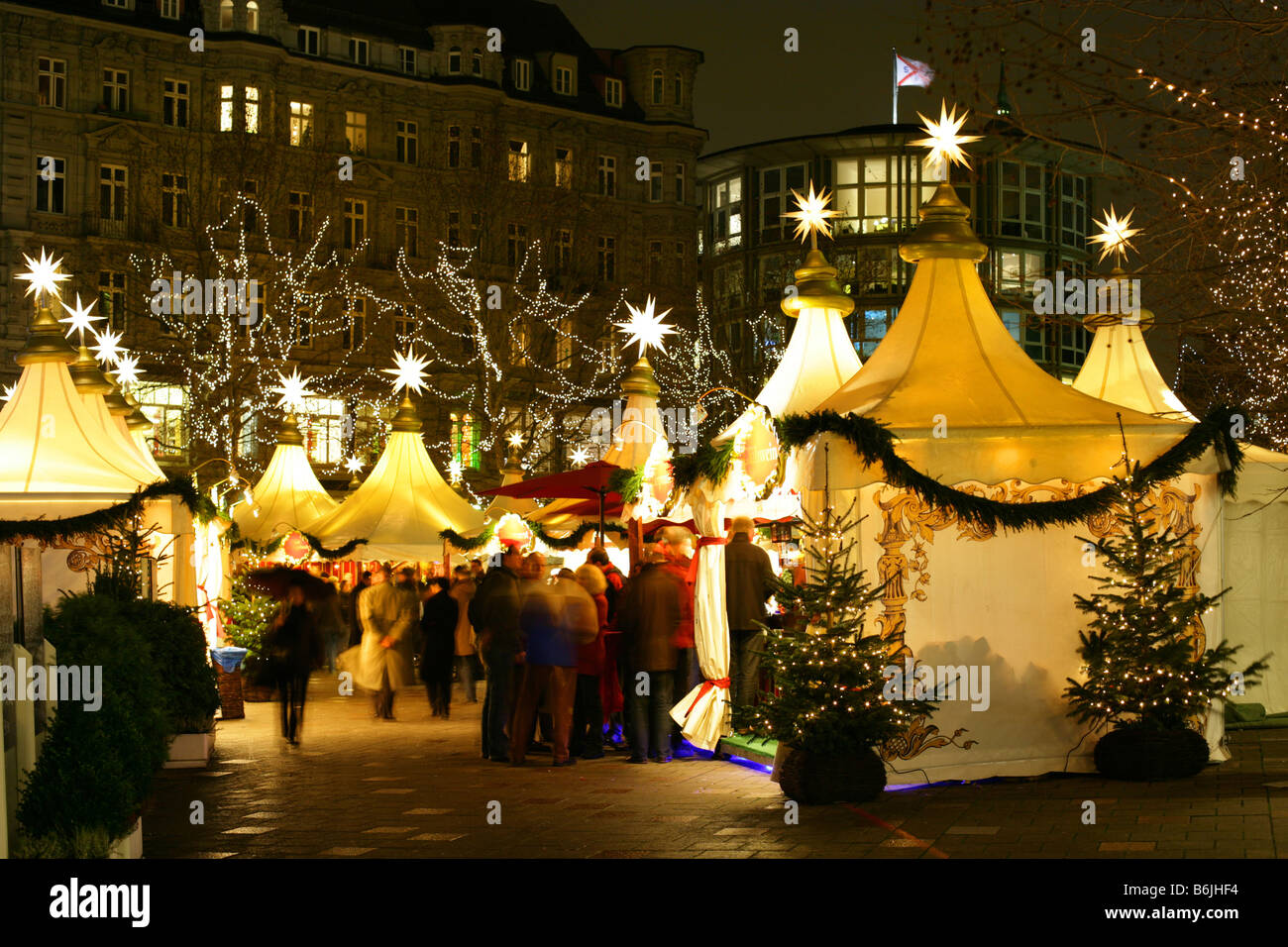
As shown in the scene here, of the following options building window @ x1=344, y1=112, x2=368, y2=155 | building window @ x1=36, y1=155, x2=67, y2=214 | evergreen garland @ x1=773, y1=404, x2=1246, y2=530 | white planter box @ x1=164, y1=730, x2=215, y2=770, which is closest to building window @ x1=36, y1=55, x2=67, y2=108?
building window @ x1=36, y1=155, x2=67, y2=214

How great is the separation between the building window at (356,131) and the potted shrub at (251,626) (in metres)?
32.1

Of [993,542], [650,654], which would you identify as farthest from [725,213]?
[993,542]

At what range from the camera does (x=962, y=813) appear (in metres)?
10.5

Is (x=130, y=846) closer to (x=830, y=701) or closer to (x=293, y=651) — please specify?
(x=830, y=701)

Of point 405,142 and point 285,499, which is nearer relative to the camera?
point 285,499

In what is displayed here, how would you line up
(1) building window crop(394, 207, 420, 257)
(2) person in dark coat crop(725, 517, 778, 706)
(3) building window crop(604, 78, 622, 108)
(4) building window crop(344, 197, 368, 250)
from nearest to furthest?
(2) person in dark coat crop(725, 517, 778, 706), (4) building window crop(344, 197, 368, 250), (1) building window crop(394, 207, 420, 257), (3) building window crop(604, 78, 622, 108)

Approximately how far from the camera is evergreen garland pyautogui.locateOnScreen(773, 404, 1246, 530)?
11898 mm

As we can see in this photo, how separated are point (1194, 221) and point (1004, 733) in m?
3.93

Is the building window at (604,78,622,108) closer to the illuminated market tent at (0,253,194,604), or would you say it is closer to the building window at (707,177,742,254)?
the building window at (707,177,742,254)

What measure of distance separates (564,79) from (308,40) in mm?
10247

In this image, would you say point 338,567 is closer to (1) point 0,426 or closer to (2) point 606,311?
(1) point 0,426

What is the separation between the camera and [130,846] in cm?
866

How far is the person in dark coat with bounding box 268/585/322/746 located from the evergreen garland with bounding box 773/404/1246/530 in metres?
5.98

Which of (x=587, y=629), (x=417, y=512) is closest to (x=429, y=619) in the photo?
(x=587, y=629)
